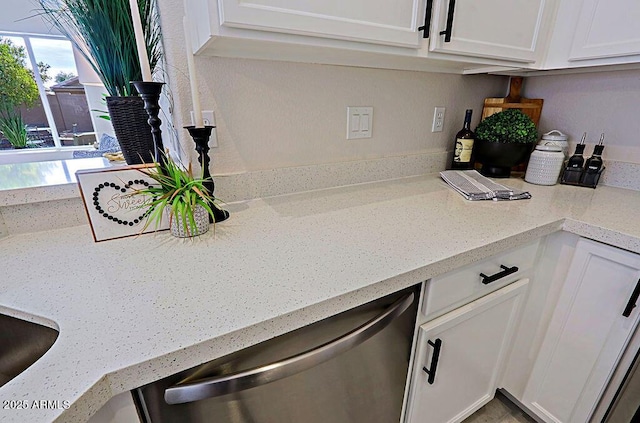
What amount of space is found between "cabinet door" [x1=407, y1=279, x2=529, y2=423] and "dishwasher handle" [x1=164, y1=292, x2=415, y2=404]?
0.17 meters

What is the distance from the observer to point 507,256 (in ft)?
2.66

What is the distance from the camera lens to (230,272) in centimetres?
57

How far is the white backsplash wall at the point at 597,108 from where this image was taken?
1.12m

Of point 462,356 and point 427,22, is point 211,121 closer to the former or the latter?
point 427,22

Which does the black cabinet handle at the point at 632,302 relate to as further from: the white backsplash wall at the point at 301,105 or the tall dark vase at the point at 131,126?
the tall dark vase at the point at 131,126

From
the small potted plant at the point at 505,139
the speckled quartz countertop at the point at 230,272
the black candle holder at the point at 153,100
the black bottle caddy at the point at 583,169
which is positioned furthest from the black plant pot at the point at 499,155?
the black candle holder at the point at 153,100

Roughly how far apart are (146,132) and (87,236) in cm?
33

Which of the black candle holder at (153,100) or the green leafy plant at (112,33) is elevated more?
the green leafy plant at (112,33)

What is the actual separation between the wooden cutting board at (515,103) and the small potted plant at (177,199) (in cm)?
130

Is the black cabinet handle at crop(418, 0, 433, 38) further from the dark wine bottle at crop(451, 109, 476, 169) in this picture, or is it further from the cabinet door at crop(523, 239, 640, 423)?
the cabinet door at crop(523, 239, 640, 423)

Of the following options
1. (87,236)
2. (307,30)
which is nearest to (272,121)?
(307,30)

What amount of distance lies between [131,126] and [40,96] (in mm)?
4823

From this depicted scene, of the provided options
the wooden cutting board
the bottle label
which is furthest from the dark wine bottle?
the wooden cutting board

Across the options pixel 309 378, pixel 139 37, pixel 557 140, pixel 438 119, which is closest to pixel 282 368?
pixel 309 378
